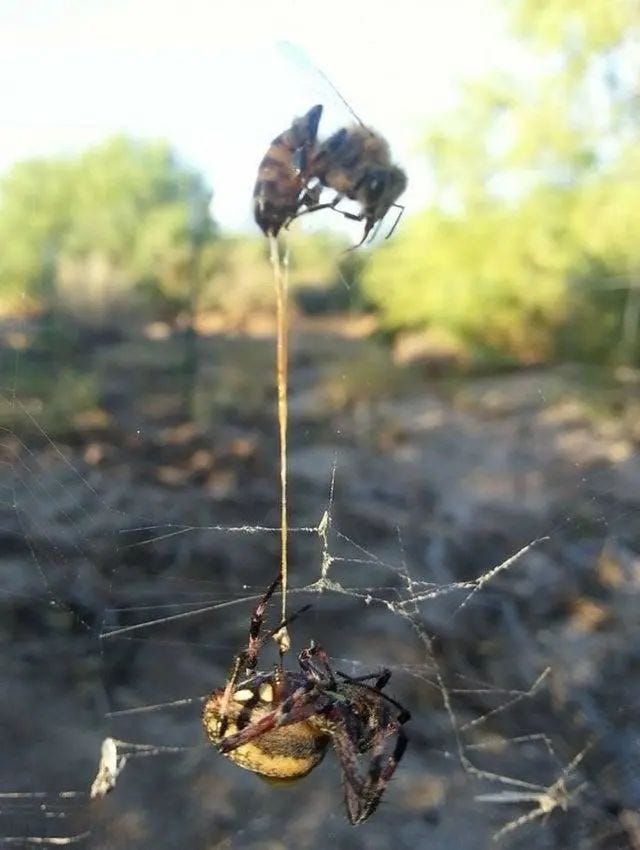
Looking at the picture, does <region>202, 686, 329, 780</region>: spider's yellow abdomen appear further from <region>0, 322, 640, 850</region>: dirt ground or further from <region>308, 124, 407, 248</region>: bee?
<region>308, 124, 407, 248</region>: bee

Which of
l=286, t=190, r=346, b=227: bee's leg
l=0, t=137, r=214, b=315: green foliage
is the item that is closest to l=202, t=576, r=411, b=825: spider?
l=286, t=190, r=346, b=227: bee's leg

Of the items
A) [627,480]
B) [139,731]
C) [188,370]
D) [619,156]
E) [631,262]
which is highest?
[619,156]

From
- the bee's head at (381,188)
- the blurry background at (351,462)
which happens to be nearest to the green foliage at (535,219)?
the blurry background at (351,462)

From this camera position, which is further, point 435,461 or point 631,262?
point 435,461

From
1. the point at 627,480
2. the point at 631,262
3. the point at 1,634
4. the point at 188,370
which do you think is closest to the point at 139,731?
the point at 1,634

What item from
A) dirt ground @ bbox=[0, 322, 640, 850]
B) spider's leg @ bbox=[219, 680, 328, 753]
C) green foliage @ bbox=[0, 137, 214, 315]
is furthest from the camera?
green foliage @ bbox=[0, 137, 214, 315]

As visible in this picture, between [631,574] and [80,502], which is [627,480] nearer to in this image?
[631,574]
